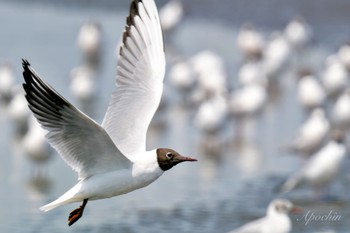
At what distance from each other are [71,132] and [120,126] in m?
0.65

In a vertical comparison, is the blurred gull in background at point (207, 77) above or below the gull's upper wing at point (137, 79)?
above

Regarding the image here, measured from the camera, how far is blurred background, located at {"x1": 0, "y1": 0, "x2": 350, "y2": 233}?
9336mm

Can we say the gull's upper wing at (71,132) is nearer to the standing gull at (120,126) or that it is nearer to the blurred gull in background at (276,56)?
the standing gull at (120,126)

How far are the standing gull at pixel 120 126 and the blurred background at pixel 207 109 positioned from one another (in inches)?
81.6

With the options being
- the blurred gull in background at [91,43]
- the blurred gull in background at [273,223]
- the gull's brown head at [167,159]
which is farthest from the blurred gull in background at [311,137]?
the blurred gull in background at [91,43]

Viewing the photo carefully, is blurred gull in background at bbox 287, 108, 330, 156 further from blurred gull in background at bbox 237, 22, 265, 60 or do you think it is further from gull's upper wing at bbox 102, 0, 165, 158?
blurred gull in background at bbox 237, 22, 265, 60

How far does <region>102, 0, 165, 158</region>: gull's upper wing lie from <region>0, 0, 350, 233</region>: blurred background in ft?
6.74

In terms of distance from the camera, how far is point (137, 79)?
7.00 meters

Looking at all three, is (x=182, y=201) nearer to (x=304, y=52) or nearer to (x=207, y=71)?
(x=207, y=71)

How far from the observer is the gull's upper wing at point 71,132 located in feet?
19.4

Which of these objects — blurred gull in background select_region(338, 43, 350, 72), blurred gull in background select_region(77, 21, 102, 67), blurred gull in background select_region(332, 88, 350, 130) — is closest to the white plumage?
blurred gull in background select_region(332, 88, 350, 130)

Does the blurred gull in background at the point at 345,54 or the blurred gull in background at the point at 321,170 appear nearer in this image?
the blurred gull in background at the point at 321,170

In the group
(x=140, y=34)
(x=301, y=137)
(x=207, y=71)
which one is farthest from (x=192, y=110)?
(x=140, y=34)
